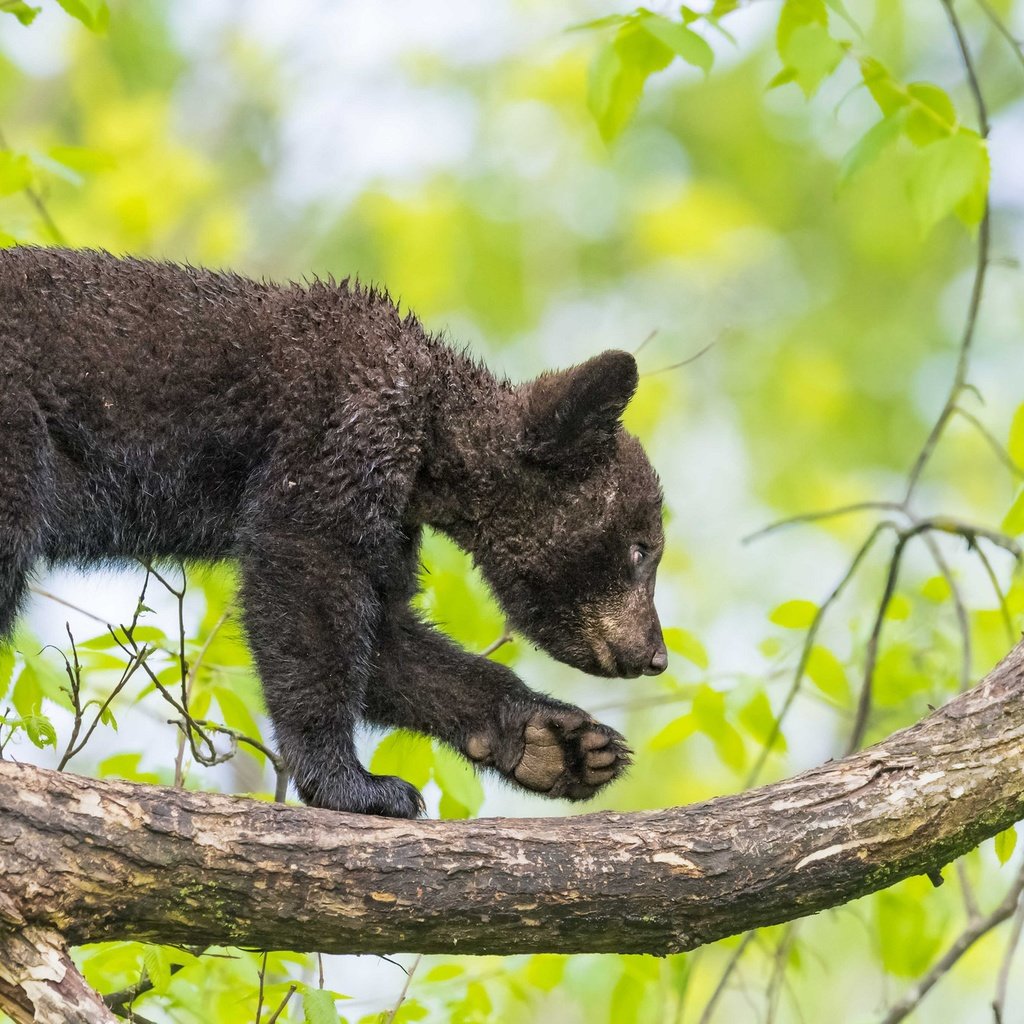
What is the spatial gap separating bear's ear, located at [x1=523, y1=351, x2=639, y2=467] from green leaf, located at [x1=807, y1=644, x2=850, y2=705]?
1428mm

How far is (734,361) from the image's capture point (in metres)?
18.9

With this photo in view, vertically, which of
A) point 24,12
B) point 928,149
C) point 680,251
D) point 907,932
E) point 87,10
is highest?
point 680,251

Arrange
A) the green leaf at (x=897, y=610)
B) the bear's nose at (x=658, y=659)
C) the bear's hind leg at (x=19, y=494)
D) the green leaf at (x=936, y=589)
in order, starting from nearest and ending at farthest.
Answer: the bear's hind leg at (x=19, y=494), the bear's nose at (x=658, y=659), the green leaf at (x=936, y=589), the green leaf at (x=897, y=610)

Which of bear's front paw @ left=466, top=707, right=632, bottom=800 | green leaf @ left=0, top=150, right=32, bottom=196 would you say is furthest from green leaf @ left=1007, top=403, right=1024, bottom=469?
green leaf @ left=0, top=150, right=32, bottom=196

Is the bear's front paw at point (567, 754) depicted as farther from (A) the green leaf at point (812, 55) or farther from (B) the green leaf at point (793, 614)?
(A) the green leaf at point (812, 55)

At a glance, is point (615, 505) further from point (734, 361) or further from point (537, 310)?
point (734, 361)

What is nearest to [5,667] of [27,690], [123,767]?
[27,690]

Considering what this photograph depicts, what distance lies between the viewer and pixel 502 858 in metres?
4.28

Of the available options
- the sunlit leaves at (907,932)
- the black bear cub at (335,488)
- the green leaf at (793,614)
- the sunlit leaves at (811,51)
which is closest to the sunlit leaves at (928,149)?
the sunlit leaves at (811,51)

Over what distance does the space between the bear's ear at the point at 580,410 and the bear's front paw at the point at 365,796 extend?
155cm

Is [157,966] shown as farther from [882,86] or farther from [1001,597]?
[882,86]

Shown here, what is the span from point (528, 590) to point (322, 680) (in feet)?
3.77

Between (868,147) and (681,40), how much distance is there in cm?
83

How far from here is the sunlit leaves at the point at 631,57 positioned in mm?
5426
